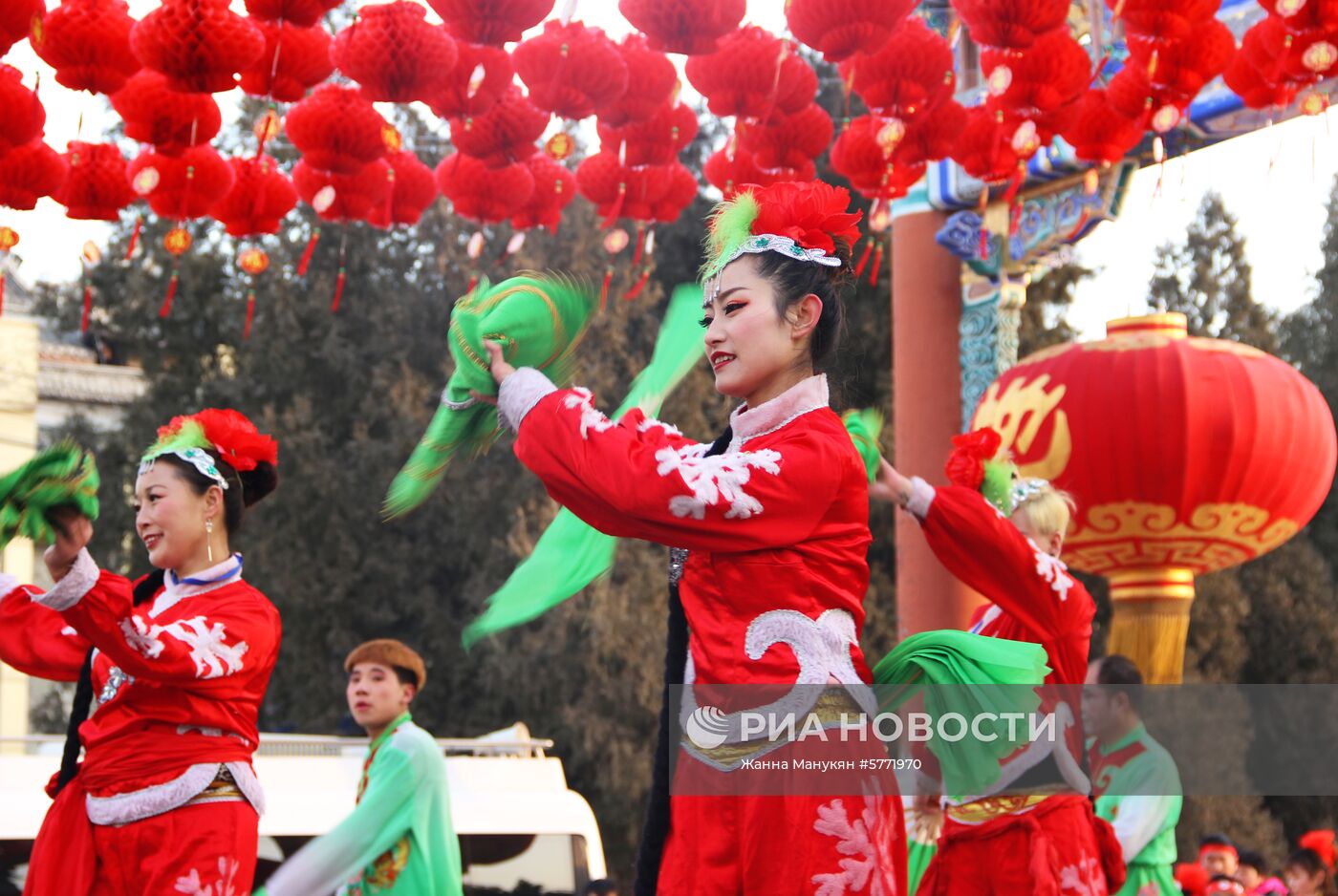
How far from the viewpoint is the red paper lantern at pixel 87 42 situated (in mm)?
5141

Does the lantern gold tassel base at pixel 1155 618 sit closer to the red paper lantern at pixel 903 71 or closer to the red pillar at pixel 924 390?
the red pillar at pixel 924 390

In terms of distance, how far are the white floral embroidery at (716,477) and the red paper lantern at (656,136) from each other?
3.66 m

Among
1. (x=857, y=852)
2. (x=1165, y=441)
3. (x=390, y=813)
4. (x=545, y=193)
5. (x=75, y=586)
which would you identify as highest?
(x=545, y=193)

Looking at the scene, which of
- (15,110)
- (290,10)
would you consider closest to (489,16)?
(290,10)

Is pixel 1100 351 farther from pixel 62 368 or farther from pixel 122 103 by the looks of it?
pixel 62 368

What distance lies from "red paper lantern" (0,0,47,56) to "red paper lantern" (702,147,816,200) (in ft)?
7.78

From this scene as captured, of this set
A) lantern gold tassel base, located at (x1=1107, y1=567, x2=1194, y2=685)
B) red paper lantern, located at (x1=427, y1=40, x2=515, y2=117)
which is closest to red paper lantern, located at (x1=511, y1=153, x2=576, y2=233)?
red paper lantern, located at (x1=427, y1=40, x2=515, y2=117)

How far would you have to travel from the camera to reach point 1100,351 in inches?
336

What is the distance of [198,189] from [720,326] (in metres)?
3.76

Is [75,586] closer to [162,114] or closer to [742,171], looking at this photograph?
[162,114]

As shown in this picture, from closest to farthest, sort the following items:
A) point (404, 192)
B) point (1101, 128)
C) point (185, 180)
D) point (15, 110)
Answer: point (15, 110), point (185, 180), point (1101, 128), point (404, 192)

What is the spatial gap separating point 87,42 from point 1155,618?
6.00m

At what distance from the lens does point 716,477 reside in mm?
2510

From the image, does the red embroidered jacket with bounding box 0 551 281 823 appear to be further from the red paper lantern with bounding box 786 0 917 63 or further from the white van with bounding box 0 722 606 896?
the white van with bounding box 0 722 606 896
